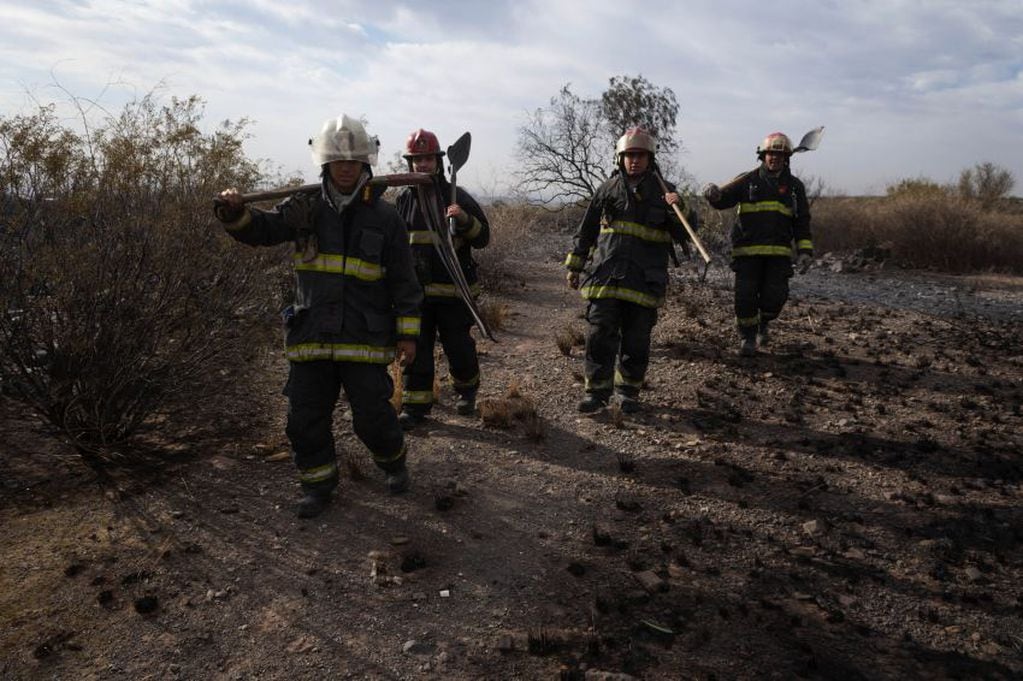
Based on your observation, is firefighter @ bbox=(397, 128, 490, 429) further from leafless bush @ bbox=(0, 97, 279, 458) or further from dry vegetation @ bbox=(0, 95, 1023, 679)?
leafless bush @ bbox=(0, 97, 279, 458)

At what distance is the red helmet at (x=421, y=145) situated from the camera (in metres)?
4.86

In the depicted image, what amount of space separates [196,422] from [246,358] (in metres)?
0.76

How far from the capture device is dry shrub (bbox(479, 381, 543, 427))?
17.5 feet

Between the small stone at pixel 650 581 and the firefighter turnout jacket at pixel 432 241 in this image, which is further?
the firefighter turnout jacket at pixel 432 241

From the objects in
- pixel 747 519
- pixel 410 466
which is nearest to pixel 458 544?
pixel 410 466

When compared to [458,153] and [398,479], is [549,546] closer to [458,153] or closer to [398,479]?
[398,479]

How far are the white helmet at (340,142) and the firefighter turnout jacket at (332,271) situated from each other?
0.59 ft

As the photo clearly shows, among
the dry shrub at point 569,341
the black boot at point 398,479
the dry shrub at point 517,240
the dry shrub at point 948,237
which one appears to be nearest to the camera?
the black boot at point 398,479

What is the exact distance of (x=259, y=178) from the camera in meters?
6.52

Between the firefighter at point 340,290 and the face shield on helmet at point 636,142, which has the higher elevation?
the face shield on helmet at point 636,142

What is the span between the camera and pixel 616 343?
5.56 metres

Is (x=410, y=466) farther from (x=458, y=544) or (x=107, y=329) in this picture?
(x=107, y=329)

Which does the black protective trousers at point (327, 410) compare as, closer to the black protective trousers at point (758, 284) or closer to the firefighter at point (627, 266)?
the firefighter at point (627, 266)

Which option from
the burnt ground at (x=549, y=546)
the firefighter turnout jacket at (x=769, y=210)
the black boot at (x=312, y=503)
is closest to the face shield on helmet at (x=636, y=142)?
the firefighter turnout jacket at (x=769, y=210)
